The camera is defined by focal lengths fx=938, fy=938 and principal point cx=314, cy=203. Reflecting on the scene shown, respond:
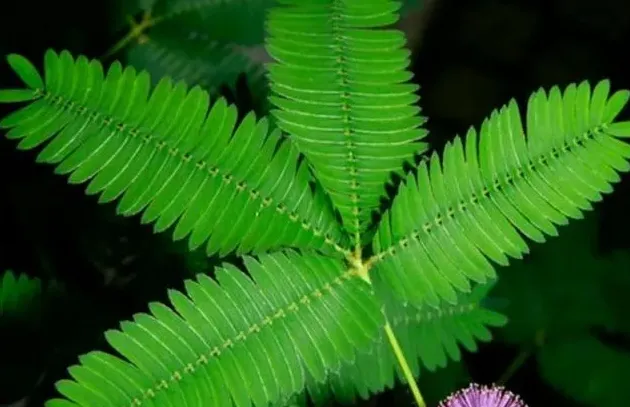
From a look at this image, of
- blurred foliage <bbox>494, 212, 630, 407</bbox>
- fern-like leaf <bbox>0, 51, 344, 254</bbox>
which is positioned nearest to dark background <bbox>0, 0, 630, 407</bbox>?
blurred foliage <bbox>494, 212, 630, 407</bbox>

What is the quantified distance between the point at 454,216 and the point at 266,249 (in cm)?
11

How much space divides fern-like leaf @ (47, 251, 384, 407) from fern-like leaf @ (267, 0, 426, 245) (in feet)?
0.20

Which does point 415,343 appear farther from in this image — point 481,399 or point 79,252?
point 79,252

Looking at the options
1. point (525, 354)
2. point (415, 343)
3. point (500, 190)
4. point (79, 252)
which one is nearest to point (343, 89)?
point (500, 190)

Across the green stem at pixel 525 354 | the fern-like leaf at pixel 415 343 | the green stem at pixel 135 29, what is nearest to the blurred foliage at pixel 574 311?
the green stem at pixel 525 354

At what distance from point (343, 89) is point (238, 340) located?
0.51 ft

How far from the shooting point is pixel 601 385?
104 centimetres

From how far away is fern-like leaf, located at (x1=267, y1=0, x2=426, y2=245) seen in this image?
54 centimetres

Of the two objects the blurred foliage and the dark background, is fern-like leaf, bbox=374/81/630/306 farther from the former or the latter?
the blurred foliage

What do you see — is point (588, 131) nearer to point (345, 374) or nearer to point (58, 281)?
point (345, 374)

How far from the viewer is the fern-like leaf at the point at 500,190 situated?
525 mm

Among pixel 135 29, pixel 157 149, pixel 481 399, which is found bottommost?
pixel 481 399

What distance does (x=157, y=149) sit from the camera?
530 mm

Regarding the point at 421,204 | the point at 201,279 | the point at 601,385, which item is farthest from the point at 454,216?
the point at 601,385
